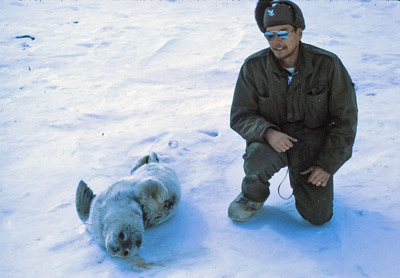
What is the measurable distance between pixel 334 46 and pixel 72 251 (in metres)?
5.93

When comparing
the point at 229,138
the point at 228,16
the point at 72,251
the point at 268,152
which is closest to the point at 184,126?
the point at 229,138

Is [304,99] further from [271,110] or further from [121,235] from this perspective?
[121,235]

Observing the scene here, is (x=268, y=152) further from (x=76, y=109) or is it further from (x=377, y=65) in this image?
(x=377, y=65)

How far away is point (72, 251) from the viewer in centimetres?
266

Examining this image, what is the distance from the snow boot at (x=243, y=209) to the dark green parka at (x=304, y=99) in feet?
1.62

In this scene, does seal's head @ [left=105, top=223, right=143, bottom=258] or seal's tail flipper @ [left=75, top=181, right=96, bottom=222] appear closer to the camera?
seal's head @ [left=105, top=223, right=143, bottom=258]

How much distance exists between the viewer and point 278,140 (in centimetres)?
269

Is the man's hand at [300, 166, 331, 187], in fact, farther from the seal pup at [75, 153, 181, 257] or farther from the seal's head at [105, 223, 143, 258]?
the seal's head at [105, 223, 143, 258]

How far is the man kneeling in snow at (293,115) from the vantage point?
8.79ft

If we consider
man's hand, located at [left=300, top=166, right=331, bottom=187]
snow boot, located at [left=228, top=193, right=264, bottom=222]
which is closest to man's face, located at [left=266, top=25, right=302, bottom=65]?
man's hand, located at [left=300, top=166, right=331, bottom=187]

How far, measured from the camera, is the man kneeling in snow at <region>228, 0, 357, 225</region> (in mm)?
2680

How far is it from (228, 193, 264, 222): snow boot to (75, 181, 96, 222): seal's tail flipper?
1082 millimetres

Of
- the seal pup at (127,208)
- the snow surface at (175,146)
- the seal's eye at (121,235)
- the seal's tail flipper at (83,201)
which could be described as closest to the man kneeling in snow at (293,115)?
the snow surface at (175,146)

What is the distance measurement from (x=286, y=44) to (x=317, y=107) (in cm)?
50
